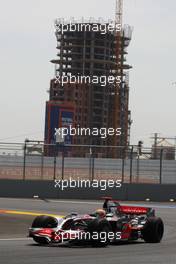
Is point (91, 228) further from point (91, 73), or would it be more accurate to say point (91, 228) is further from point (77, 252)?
point (91, 73)

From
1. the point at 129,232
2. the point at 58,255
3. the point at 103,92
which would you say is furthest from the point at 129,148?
the point at 58,255

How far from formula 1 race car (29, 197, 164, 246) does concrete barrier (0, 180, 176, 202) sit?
21.8 meters

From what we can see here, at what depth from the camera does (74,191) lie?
38.8 m

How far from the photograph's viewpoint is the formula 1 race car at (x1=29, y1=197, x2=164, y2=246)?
1480 centimetres

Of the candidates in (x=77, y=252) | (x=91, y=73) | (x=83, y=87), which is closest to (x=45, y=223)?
(x=77, y=252)

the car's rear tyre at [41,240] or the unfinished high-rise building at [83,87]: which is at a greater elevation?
the unfinished high-rise building at [83,87]

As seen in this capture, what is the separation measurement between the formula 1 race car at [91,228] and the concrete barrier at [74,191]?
71.5 ft

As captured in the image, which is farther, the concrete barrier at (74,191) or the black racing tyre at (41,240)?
the concrete barrier at (74,191)

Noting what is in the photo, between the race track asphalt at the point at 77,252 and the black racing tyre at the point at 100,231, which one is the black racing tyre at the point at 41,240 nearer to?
the race track asphalt at the point at 77,252

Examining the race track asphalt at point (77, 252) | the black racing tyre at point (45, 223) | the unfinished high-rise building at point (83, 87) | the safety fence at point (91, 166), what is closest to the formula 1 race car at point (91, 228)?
the black racing tyre at point (45, 223)

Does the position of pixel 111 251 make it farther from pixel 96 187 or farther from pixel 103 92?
pixel 103 92

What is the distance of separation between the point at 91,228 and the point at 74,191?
23958mm

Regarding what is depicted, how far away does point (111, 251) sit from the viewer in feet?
47.6

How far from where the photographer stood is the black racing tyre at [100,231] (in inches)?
586
